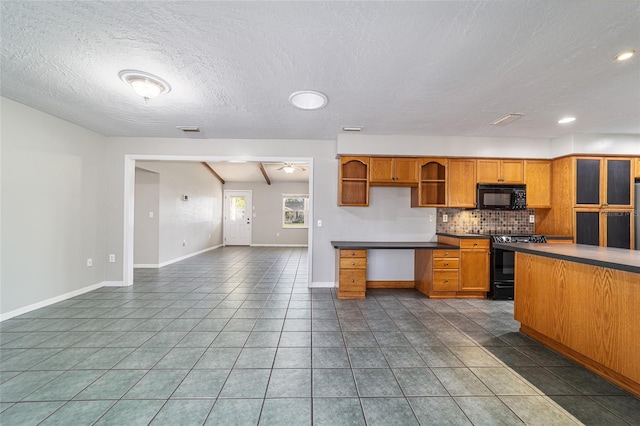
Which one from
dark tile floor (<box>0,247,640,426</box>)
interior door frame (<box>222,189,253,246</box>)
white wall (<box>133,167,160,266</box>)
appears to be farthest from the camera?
interior door frame (<box>222,189,253,246</box>)

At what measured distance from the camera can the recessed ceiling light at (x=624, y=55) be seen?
1967 mm

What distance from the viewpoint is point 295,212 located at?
1016 centimetres

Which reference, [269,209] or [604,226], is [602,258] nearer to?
[604,226]

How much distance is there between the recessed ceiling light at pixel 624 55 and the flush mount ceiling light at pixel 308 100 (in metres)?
2.37

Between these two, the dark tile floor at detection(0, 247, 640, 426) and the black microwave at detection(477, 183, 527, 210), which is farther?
the black microwave at detection(477, 183, 527, 210)

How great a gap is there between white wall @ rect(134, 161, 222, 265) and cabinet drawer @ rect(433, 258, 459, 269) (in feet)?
18.5

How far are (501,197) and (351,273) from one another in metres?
2.75

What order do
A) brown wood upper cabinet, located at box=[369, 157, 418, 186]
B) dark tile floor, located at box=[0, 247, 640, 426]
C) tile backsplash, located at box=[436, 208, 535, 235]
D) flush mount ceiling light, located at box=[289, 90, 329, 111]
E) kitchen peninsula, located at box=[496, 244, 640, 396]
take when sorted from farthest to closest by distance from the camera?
tile backsplash, located at box=[436, 208, 535, 235]
brown wood upper cabinet, located at box=[369, 157, 418, 186]
flush mount ceiling light, located at box=[289, 90, 329, 111]
kitchen peninsula, located at box=[496, 244, 640, 396]
dark tile floor, located at box=[0, 247, 640, 426]

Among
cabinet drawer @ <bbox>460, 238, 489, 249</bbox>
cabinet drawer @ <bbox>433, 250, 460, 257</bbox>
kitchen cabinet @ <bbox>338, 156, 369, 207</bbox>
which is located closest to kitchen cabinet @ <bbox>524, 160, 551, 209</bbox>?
cabinet drawer @ <bbox>460, 238, 489, 249</bbox>

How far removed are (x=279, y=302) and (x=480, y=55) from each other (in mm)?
3472

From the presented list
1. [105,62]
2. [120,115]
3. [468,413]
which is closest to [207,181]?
[120,115]

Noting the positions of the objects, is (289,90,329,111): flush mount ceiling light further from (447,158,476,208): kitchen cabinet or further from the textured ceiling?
(447,158,476,208): kitchen cabinet

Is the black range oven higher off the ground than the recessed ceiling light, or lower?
lower

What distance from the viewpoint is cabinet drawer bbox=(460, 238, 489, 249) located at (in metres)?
3.91
